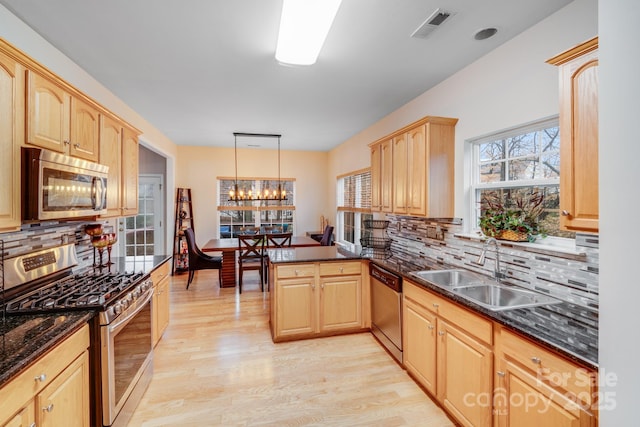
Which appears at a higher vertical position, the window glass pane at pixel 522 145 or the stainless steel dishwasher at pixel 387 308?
the window glass pane at pixel 522 145

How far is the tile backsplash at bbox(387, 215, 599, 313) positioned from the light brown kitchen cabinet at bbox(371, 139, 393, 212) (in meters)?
0.43

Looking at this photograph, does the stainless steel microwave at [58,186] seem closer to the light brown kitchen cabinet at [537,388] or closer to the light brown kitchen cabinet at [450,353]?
the light brown kitchen cabinet at [450,353]

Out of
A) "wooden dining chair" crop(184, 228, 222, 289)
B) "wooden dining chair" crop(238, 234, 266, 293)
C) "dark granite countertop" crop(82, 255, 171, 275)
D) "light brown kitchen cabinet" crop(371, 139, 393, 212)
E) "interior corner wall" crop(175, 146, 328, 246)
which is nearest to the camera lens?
"dark granite countertop" crop(82, 255, 171, 275)

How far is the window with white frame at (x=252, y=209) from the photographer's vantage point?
617 cm

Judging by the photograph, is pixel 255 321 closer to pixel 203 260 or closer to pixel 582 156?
→ pixel 203 260

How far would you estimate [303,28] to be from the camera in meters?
1.80

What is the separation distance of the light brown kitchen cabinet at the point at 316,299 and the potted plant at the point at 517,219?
4.50 feet

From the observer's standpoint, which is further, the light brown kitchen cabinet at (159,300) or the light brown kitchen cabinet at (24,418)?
the light brown kitchen cabinet at (159,300)

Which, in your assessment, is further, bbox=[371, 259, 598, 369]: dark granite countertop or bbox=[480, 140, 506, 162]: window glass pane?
bbox=[480, 140, 506, 162]: window glass pane

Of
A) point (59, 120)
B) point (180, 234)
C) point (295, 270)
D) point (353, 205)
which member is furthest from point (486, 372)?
point (180, 234)

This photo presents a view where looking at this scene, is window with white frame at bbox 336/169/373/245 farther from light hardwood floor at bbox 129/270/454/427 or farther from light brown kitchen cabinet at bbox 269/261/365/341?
light hardwood floor at bbox 129/270/454/427

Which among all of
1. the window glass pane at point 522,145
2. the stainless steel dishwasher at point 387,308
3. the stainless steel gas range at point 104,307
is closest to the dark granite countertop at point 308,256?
the stainless steel dishwasher at point 387,308

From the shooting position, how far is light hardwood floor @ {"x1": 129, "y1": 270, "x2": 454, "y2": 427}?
1930mm

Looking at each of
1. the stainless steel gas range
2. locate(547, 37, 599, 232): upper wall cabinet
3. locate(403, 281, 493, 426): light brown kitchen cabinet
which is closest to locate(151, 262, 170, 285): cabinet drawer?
the stainless steel gas range
